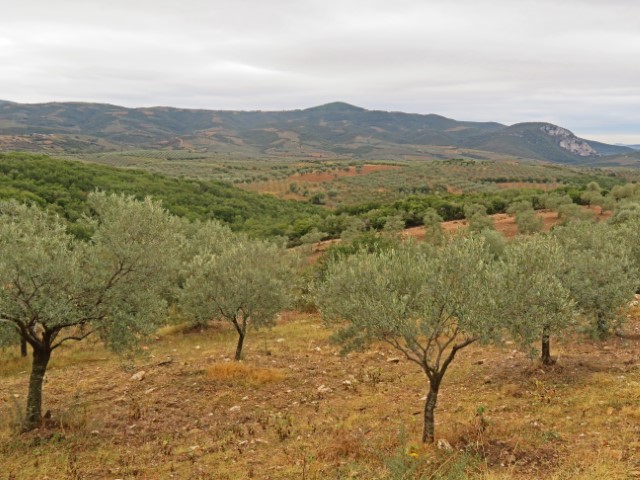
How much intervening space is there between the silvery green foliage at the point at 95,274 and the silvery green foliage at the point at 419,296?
7785mm

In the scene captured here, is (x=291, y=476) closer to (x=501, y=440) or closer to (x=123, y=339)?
(x=501, y=440)

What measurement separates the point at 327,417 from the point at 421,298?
7.51 meters

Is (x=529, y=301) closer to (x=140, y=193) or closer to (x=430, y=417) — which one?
(x=430, y=417)

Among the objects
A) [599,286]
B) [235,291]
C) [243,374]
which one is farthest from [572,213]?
[243,374]

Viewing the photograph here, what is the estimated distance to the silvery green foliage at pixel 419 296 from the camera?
46.8 ft

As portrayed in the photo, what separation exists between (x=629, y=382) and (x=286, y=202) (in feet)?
445

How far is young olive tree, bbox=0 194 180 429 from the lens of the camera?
15.9 metres

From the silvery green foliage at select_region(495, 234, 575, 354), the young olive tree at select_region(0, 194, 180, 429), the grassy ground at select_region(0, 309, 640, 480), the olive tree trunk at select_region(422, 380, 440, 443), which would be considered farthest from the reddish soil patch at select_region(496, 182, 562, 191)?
the young olive tree at select_region(0, 194, 180, 429)

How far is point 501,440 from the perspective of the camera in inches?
614

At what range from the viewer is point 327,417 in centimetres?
1916

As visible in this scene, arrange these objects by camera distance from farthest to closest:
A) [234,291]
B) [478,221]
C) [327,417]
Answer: [478,221] < [234,291] < [327,417]

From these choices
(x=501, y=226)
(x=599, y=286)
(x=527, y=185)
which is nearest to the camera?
(x=599, y=286)

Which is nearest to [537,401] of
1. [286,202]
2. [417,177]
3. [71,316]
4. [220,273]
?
[220,273]

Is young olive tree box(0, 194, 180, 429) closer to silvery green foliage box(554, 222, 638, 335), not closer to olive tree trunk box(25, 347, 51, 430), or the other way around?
olive tree trunk box(25, 347, 51, 430)
